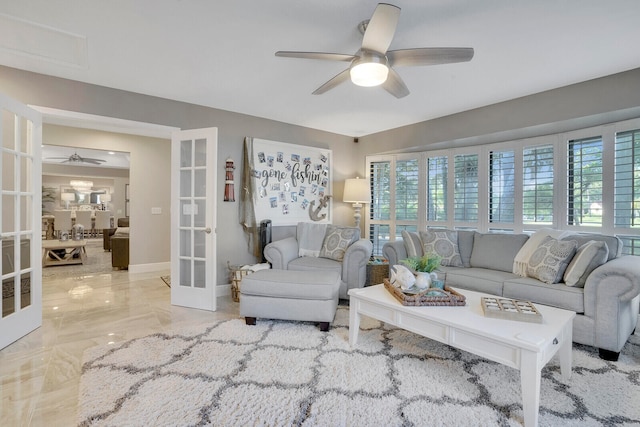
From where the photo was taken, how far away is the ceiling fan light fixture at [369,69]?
1906 millimetres

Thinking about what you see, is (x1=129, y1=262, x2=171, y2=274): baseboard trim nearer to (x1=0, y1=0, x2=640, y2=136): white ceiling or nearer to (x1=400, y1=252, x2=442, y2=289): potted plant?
(x1=0, y1=0, x2=640, y2=136): white ceiling

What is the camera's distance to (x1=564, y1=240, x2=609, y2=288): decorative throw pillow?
7.85ft

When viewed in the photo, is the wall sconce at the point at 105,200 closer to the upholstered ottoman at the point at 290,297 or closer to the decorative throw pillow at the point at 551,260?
the upholstered ottoman at the point at 290,297

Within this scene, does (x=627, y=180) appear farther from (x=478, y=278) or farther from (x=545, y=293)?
(x=478, y=278)

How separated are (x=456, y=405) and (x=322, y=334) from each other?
1.17 m

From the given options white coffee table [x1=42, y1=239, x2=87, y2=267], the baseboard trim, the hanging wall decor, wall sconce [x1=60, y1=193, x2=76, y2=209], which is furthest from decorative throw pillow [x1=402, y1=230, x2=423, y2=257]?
wall sconce [x1=60, y1=193, x2=76, y2=209]

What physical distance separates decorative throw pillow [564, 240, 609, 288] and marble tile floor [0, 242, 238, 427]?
9.92 ft

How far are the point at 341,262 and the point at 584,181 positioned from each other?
2686 millimetres

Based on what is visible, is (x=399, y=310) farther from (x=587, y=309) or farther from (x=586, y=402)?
(x=587, y=309)

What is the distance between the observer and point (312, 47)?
7.68ft

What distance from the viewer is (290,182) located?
442 cm

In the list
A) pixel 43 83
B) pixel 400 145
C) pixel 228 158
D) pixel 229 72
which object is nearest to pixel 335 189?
pixel 400 145

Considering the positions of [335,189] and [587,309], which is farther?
[335,189]

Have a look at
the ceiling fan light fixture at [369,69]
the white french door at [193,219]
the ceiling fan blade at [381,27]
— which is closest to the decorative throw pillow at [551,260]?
the ceiling fan light fixture at [369,69]
